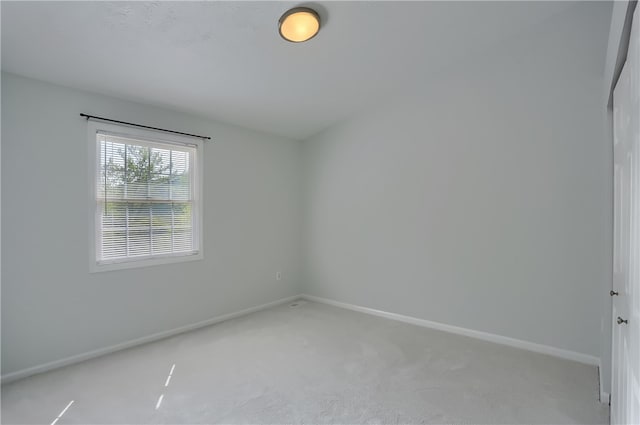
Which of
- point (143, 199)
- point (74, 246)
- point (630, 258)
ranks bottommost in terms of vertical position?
point (74, 246)

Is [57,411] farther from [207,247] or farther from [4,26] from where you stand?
[4,26]

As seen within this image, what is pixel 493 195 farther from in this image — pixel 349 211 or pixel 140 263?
pixel 140 263

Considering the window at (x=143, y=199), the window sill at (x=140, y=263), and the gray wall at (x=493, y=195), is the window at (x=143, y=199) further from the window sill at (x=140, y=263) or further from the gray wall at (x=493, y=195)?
the gray wall at (x=493, y=195)

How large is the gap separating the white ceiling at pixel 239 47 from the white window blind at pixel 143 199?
1.66 feet

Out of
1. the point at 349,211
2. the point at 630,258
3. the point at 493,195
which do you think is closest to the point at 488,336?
the point at 493,195

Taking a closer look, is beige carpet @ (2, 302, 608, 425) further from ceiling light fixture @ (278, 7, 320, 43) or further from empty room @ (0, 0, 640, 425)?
ceiling light fixture @ (278, 7, 320, 43)

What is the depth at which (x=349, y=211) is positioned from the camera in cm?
450

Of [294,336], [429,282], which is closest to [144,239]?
[294,336]

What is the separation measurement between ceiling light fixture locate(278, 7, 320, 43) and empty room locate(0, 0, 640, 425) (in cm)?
2

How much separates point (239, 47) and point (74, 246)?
2246mm

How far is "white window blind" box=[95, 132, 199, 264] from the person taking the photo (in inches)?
121

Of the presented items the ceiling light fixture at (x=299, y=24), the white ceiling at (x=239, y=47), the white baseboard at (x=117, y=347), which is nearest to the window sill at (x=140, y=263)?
the white baseboard at (x=117, y=347)

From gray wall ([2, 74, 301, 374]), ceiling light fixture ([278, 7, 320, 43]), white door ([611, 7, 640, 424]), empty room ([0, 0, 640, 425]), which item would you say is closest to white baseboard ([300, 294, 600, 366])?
empty room ([0, 0, 640, 425])

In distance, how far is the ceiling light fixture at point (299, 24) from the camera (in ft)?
7.88
